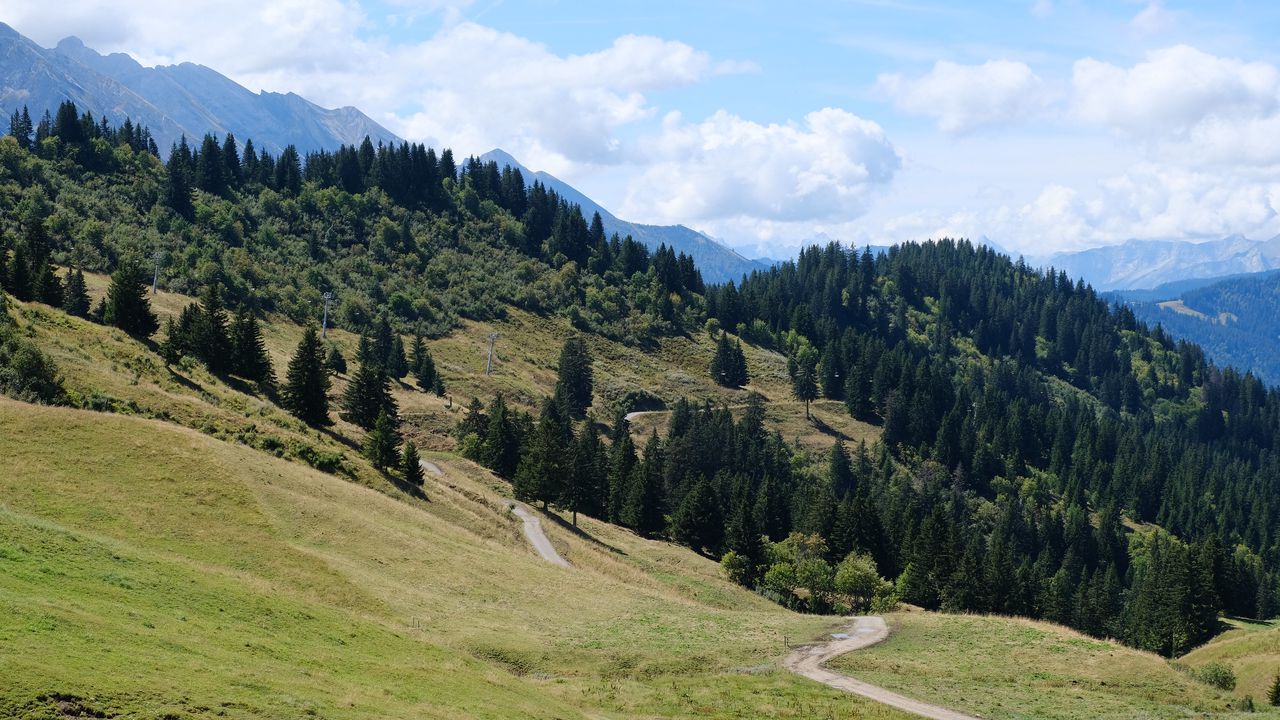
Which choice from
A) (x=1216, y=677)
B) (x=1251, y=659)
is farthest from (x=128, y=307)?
(x=1251, y=659)

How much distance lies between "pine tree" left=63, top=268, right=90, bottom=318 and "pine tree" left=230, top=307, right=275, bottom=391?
16520mm

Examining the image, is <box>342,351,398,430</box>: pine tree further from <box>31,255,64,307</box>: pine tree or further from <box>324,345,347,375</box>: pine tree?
<box>324,345,347,375</box>: pine tree

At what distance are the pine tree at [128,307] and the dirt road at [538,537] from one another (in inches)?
1541

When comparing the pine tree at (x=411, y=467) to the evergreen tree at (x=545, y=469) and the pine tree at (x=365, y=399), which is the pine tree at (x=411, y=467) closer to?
the evergreen tree at (x=545, y=469)

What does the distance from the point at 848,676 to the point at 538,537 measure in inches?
1501

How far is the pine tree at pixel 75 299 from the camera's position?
92.9m

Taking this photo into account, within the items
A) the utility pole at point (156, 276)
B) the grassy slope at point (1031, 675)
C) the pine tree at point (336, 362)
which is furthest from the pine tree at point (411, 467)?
the utility pole at point (156, 276)

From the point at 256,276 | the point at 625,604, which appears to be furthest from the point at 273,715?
the point at 256,276

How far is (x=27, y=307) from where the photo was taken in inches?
3164

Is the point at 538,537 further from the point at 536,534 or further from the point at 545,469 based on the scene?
the point at 545,469

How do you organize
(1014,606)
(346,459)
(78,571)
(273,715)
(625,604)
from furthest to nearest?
(1014,606)
(346,459)
(625,604)
(78,571)
(273,715)

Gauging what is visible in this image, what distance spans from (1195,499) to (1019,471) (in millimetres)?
34395

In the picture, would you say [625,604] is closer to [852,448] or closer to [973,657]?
[973,657]

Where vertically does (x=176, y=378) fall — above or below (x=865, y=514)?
above
